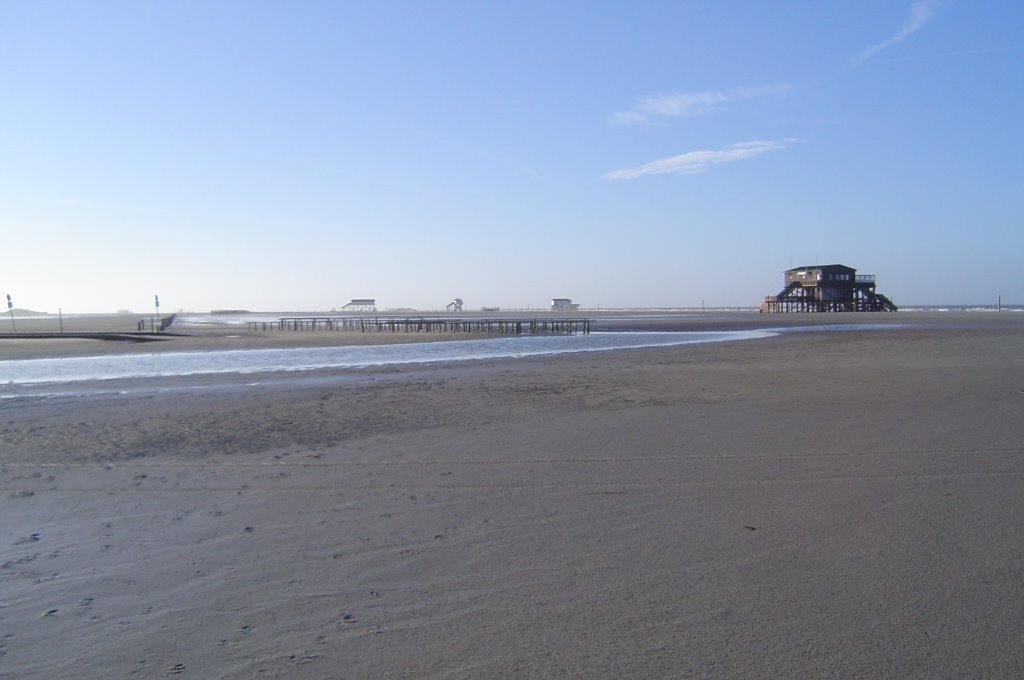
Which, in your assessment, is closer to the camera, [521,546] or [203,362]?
[521,546]

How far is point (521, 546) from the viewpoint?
232 inches

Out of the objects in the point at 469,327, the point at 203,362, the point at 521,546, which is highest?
the point at 469,327

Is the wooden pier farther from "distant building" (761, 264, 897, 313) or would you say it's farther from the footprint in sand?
the footprint in sand

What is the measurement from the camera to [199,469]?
941 centimetres

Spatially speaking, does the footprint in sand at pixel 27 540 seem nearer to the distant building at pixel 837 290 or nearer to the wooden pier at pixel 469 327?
the wooden pier at pixel 469 327

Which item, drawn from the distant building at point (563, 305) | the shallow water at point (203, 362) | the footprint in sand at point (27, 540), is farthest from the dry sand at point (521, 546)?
the distant building at point (563, 305)

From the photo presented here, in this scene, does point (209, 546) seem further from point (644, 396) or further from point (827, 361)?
point (827, 361)

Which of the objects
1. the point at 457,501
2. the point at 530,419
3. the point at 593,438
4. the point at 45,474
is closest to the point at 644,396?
the point at 530,419

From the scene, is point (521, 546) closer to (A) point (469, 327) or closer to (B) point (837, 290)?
(A) point (469, 327)

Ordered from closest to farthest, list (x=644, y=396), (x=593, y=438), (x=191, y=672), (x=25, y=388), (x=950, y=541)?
(x=191, y=672), (x=950, y=541), (x=593, y=438), (x=644, y=396), (x=25, y=388)

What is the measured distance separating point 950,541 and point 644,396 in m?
10.1

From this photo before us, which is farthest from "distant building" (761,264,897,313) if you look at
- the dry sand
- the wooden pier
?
the dry sand

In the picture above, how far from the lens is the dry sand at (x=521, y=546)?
4129 millimetres

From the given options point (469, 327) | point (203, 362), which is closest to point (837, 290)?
point (469, 327)
